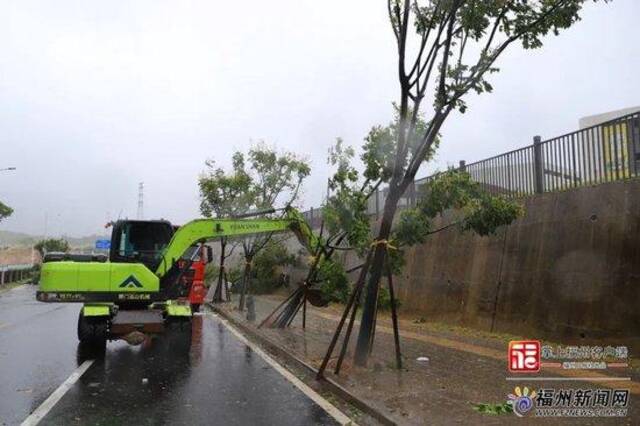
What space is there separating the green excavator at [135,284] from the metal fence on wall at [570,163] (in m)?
4.70

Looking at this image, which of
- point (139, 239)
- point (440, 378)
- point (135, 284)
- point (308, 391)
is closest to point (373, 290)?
point (440, 378)

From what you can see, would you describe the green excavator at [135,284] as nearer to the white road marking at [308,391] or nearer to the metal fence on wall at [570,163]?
the white road marking at [308,391]

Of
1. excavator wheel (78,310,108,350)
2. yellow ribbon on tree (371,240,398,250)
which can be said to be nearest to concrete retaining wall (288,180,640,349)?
yellow ribbon on tree (371,240,398,250)

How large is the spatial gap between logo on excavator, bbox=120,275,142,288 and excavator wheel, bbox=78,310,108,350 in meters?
0.82

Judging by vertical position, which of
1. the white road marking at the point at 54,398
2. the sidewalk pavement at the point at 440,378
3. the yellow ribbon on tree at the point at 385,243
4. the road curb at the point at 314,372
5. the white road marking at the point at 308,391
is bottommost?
the white road marking at the point at 54,398

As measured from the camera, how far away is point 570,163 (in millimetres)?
12977

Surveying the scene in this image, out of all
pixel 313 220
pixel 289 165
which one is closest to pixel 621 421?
pixel 289 165

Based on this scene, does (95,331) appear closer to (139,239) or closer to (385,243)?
(139,239)

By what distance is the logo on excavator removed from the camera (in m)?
12.5

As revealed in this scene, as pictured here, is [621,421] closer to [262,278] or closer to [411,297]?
[411,297]

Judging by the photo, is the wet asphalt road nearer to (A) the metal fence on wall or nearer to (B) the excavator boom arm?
(B) the excavator boom arm

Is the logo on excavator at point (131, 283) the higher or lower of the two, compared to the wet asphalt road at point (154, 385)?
higher

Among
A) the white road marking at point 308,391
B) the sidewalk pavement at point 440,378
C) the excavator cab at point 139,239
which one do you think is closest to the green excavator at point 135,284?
the excavator cab at point 139,239

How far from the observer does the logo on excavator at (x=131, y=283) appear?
12547 millimetres
